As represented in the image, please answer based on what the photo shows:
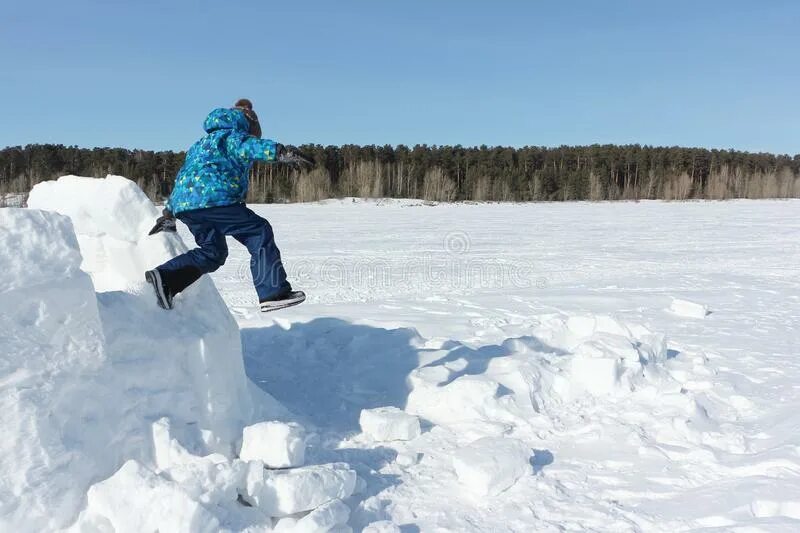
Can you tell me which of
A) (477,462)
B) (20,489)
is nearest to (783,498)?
(477,462)

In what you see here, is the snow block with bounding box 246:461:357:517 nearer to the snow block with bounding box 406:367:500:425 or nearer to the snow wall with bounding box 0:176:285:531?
the snow wall with bounding box 0:176:285:531

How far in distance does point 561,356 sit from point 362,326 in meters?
1.80

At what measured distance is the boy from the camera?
349cm

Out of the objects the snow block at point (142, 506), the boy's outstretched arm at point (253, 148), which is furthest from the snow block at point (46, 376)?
the boy's outstretched arm at point (253, 148)

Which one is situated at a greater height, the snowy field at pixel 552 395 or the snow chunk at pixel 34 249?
→ the snow chunk at pixel 34 249

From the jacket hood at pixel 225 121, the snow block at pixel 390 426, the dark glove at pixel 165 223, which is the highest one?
the jacket hood at pixel 225 121

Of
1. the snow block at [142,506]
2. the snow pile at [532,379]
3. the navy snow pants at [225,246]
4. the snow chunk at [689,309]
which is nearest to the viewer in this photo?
the snow block at [142,506]

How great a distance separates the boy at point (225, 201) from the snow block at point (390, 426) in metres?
0.90

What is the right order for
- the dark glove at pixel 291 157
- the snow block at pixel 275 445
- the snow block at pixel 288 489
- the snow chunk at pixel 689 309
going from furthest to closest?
the snow chunk at pixel 689 309
the dark glove at pixel 291 157
the snow block at pixel 275 445
the snow block at pixel 288 489

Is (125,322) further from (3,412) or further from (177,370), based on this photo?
(3,412)

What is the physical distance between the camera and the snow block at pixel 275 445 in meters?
2.69

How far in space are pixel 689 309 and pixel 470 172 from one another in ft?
160

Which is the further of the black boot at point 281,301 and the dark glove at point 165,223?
the black boot at point 281,301

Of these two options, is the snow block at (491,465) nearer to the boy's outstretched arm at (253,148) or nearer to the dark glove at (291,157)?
the dark glove at (291,157)
